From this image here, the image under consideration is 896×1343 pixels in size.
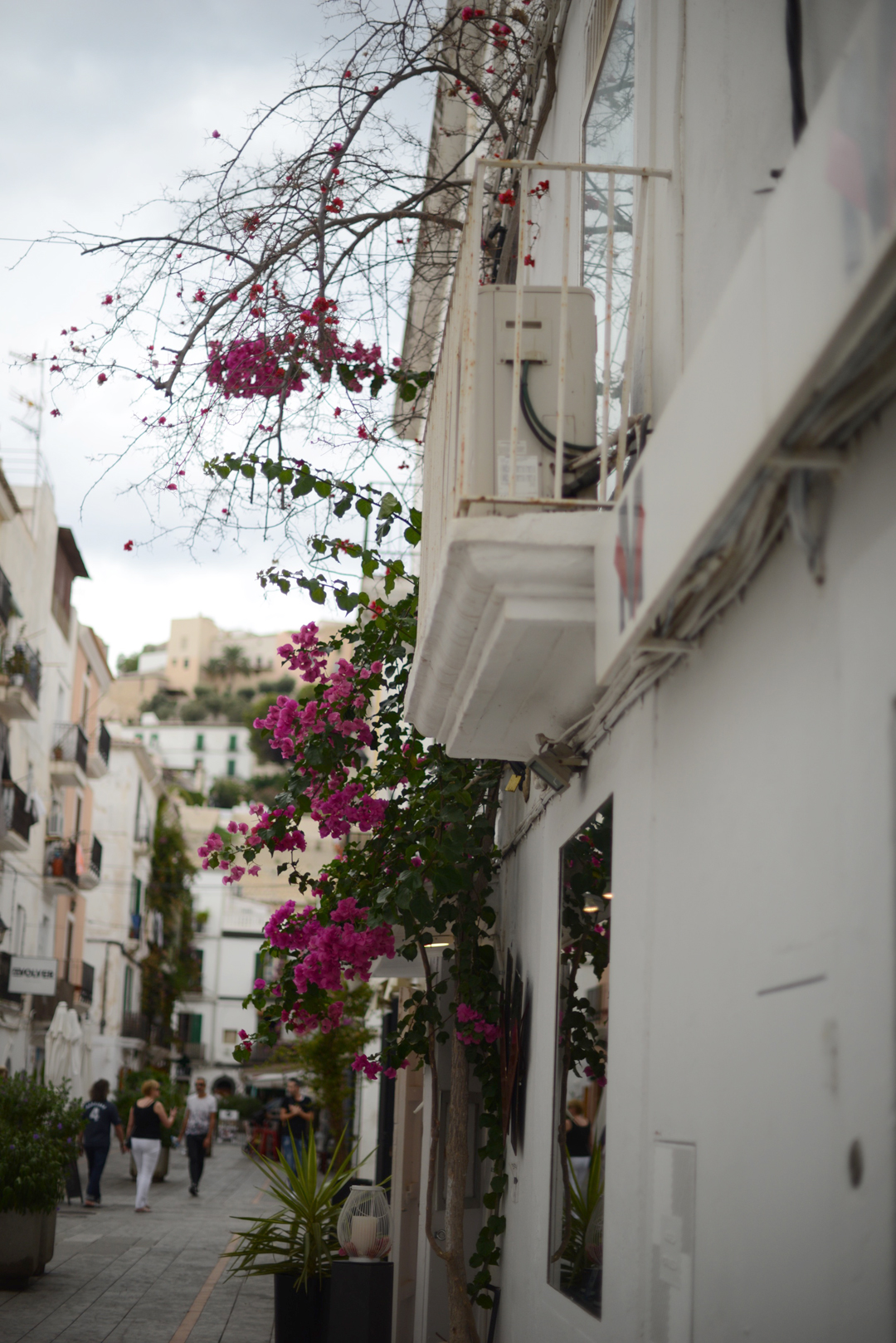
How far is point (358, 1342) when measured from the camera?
7.66 m

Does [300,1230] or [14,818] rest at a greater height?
[14,818]

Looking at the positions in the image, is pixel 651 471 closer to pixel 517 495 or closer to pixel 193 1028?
pixel 517 495

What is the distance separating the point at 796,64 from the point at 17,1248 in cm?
1009

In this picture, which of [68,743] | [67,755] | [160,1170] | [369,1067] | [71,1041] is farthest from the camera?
[68,743]

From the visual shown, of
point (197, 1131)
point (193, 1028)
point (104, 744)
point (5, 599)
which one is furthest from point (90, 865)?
point (193, 1028)

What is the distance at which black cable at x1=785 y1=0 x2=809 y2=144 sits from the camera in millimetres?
2984

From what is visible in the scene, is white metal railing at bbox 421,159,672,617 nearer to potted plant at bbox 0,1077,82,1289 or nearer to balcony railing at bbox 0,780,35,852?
potted plant at bbox 0,1077,82,1289

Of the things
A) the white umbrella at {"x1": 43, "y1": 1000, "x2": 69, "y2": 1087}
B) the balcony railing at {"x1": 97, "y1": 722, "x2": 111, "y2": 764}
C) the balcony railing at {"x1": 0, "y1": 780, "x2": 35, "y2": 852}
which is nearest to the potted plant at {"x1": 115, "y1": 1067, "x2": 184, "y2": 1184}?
the white umbrella at {"x1": 43, "y1": 1000, "x2": 69, "y2": 1087}

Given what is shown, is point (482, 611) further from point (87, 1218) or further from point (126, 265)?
point (87, 1218)

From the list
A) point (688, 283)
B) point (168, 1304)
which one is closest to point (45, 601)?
point (168, 1304)

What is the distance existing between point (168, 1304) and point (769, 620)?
9.30 m

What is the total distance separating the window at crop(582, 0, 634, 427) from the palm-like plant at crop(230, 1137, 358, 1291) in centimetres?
577

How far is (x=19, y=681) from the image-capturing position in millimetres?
26609

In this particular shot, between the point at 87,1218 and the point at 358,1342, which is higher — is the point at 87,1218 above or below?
below
